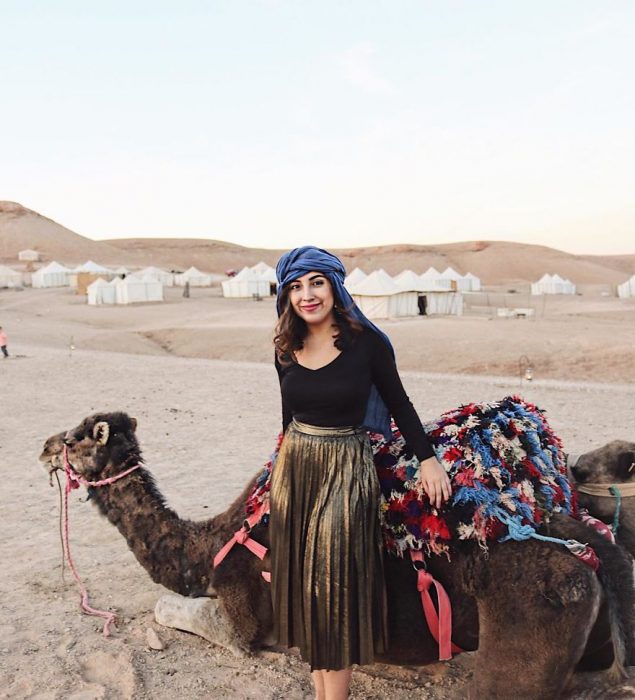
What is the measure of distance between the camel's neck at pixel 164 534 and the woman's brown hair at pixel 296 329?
1.27 metres

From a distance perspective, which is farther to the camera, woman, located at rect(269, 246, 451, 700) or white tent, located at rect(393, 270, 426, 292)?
white tent, located at rect(393, 270, 426, 292)

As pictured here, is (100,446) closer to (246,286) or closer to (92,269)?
(246,286)

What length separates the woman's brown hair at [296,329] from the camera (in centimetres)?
276

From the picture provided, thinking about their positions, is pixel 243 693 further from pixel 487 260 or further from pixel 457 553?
pixel 487 260

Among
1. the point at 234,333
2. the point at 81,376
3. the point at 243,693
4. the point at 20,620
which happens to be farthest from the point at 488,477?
the point at 234,333

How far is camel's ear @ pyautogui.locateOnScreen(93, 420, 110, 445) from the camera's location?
3.94 m

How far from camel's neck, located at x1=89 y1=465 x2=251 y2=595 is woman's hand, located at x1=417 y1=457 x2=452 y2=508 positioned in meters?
1.28

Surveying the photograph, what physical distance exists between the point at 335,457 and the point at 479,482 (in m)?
0.64

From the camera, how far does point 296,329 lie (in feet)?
9.41

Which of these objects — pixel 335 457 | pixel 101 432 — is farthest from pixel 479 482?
pixel 101 432

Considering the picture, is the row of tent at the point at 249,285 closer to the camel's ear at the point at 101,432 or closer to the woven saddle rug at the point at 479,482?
the camel's ear at the point at 101,432

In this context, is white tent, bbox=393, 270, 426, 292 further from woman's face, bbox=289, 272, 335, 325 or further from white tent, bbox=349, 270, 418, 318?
woman's face, bbox=289, 272, 335, 325

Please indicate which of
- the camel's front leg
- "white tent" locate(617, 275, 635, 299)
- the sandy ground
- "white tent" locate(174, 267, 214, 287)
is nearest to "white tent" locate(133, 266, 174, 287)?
"white tent" locate(174, 267, 214, 287)

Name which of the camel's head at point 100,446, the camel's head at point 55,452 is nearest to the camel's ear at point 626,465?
the camel's head at point 100,446
